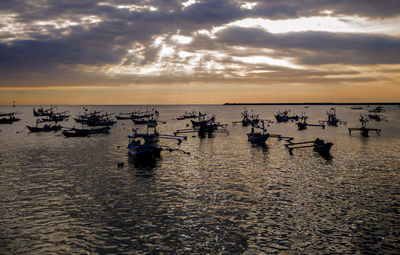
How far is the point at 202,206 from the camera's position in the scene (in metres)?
25.7

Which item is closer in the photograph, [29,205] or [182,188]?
[29,205]

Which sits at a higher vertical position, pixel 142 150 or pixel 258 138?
pixel 258 138

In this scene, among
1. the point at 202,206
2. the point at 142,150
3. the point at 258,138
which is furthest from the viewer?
the point at 258,138

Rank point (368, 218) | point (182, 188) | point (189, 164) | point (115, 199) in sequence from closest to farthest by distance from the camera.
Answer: point (368, 218) → point (115, 199) → point (182, 188) → point (189, 164)

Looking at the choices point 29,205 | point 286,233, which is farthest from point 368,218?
point 29,205

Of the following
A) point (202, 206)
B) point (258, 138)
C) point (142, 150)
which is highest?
point (258, 138)

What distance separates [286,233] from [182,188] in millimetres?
14347

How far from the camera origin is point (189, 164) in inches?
1781

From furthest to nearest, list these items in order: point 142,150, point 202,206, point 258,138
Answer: point 258,138, point 142,150, point 202,206

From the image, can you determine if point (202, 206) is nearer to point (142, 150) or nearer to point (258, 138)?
point (142, 150)

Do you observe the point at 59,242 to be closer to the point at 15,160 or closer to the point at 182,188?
the point at 182,188

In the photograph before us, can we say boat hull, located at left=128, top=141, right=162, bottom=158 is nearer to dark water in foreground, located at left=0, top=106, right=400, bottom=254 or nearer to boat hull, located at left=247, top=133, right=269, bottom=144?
dark water in foreground, located at left=0, top=106, right=400, bottom=254

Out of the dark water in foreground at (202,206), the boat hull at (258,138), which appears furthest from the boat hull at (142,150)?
the boat hull at (258,138)

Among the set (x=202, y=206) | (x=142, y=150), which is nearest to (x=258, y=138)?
(x=142, y=150)
